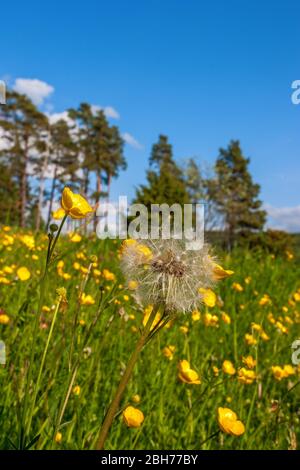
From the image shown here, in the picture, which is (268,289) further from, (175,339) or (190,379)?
(190,379)

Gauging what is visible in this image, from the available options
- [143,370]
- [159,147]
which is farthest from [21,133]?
[143,370]

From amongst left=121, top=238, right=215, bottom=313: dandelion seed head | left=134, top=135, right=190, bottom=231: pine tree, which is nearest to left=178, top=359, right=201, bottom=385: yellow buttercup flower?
left=121, top=238, right=215, bottom=313: dandelion seed head

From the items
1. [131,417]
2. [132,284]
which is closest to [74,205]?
[132,284]

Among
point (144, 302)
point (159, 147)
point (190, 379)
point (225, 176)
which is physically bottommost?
point (190, 379)

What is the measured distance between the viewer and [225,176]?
4322 cm

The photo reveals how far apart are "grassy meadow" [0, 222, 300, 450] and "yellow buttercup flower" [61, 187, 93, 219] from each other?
0.58 feet

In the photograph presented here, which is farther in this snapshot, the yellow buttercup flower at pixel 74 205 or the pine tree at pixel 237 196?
the pine tree at pixel 237 196

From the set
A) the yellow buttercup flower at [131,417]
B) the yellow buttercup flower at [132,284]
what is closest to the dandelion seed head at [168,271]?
the yellow buttercup flower at [132,284]

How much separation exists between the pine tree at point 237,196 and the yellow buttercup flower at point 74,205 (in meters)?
42.0

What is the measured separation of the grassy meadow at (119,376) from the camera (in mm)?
1257

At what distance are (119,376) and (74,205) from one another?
151 cm

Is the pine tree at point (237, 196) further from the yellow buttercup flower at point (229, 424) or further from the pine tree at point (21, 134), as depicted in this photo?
the yellow buttercup flower at point (229, 424)

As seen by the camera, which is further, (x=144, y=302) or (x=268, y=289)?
(x=268, y=289)

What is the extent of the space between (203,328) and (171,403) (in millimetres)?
1228
